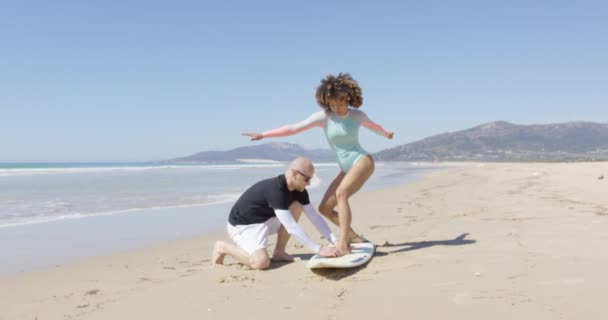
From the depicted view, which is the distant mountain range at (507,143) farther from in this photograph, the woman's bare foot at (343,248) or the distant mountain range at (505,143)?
the woman's bare foot at (343,248)

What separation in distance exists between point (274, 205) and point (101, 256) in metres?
2.73

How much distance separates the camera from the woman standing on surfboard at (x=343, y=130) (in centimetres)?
445

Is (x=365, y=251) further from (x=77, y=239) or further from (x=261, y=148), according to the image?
(x=261, y=148)

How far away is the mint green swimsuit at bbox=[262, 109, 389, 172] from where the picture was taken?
4.57m

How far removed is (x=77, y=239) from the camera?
671cm

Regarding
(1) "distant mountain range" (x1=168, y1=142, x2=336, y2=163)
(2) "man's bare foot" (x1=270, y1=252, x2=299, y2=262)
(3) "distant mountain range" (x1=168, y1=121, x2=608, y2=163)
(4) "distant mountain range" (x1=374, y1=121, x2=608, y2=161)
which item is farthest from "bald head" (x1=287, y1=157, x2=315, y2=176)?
(1) "distant mountain range" (x1=168, y1=142, x2=336, y2=163)

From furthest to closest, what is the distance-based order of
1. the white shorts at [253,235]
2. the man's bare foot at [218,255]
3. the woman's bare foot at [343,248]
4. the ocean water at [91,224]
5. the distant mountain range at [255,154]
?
the distant mountain range at [255,154] < the ocean water at [91,224] < the man's bare foot at [218,255] < the white shorts at [253,235] < the woman's bare foot at [343,248]

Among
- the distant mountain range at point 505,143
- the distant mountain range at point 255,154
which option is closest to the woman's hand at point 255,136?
the distant mountain range at point 505,143

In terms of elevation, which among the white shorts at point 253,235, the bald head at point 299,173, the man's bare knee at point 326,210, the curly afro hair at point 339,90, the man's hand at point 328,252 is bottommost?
the man's hand at point 328,252

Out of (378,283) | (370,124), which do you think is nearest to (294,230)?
(378,283)

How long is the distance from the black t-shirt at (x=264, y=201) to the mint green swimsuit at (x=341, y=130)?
506 mm

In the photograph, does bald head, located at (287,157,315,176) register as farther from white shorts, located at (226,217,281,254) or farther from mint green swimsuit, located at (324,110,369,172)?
white shorts, located at (226,217,281,254)

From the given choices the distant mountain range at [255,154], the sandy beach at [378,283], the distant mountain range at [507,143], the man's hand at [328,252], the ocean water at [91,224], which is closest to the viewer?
the sandy beach at [378,283]

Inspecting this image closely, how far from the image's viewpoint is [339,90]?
4457 mm
